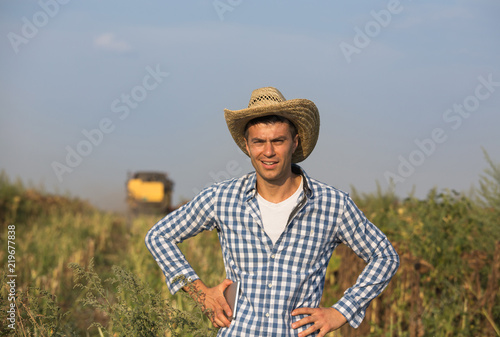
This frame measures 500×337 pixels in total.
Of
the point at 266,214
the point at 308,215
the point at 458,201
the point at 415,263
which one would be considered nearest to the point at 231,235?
the point at 266,214

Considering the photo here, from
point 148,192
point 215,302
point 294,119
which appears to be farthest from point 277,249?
point 148,192

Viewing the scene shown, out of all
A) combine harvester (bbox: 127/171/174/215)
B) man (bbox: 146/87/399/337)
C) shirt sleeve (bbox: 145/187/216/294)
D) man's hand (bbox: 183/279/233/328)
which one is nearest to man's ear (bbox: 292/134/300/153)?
man (bbox: 146/87/399/337)

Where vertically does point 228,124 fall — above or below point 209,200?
above

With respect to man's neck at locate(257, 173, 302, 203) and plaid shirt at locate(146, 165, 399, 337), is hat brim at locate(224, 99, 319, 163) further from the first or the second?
man's neck at locate(257, 173, 302, 203)

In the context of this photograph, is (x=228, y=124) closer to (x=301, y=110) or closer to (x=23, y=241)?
(x=301, y=110)

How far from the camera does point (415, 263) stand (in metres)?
5.29

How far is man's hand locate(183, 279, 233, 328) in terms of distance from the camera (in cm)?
298

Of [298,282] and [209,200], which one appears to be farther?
[209,200]

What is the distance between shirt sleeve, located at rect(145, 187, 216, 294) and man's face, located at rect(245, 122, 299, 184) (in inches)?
14.6

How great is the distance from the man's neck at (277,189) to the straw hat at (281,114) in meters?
0.27

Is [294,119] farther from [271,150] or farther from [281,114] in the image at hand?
[271,150]

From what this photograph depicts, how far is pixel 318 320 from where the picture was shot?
116 inches

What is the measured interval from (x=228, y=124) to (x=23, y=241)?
817 cm

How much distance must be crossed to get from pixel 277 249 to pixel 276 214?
189mm
